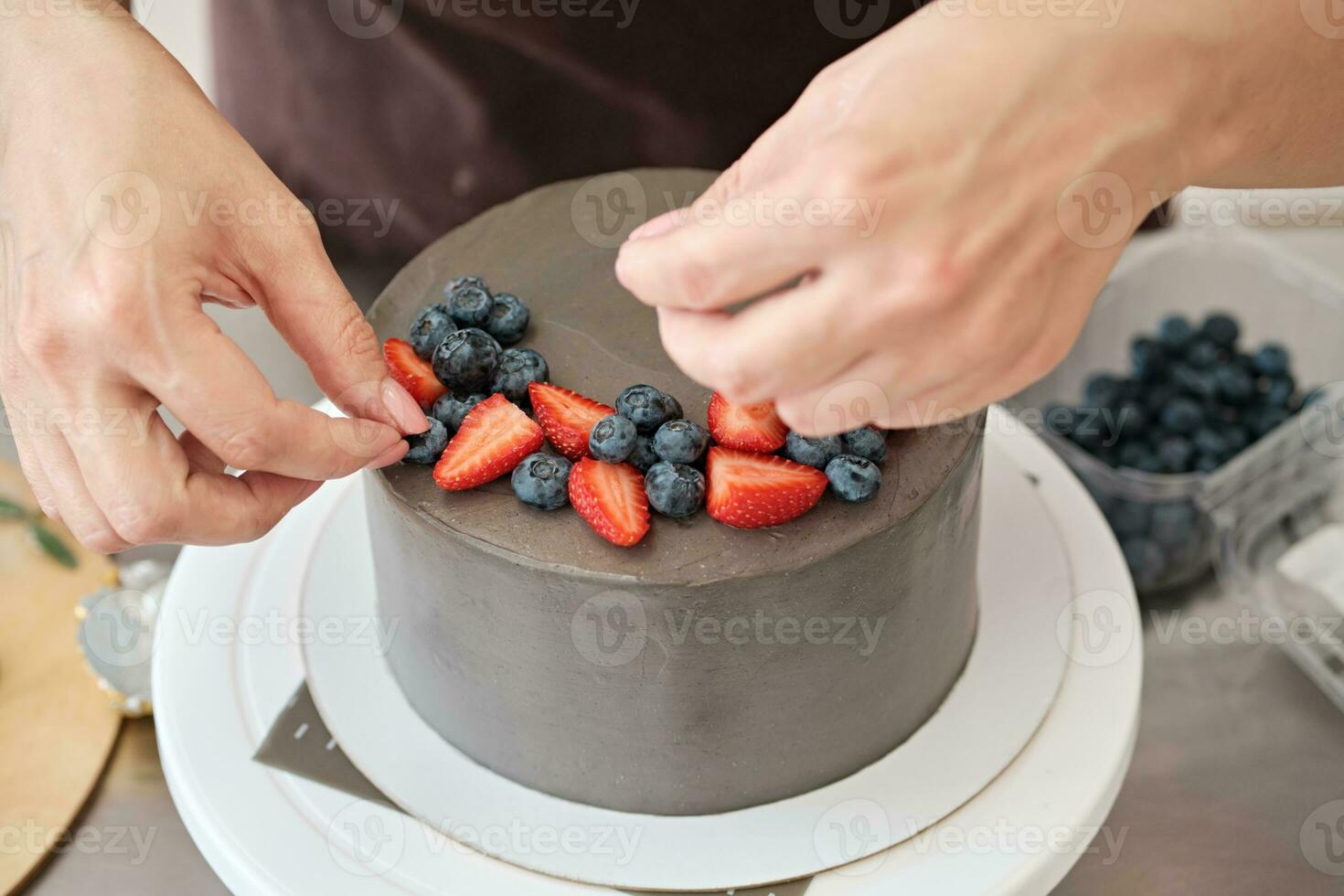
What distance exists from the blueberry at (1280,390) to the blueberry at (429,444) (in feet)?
4.48

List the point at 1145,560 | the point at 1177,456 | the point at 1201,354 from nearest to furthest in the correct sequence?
the point at 1145,560, the point at 1177,456, the point at 1201,354

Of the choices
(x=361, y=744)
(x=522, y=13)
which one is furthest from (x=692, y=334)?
(x=522, y=13)

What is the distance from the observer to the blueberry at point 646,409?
112 cm

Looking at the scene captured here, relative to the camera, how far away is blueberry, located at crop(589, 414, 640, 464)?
1.09 m

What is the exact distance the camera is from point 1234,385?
190 cm

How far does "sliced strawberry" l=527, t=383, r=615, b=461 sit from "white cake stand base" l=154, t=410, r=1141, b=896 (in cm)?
36

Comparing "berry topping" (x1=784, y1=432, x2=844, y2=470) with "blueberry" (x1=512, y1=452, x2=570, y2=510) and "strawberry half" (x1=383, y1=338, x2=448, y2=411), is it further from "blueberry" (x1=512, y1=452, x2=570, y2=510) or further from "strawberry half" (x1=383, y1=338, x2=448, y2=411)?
"strawberry half" (x1=383, y1=338, x2=448, y2=411)

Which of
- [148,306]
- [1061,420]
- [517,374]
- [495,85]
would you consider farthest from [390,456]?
[1061,420]

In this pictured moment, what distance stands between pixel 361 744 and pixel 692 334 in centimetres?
65

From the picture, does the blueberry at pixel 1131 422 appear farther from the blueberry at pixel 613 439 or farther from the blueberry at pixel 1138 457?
the blueberry at pixel 613 439

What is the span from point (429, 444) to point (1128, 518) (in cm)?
110

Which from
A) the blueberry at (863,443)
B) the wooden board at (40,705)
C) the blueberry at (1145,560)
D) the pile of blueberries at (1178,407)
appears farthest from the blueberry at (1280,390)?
the wooden board at (40,705)

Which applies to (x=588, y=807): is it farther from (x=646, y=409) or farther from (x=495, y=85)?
(x=495, y=85)

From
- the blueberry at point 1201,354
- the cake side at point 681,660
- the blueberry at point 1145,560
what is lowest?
the blueberry at point 1145,560
